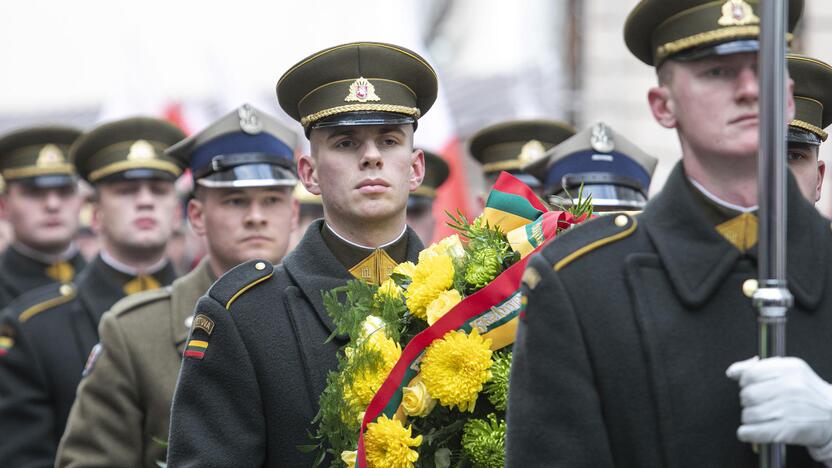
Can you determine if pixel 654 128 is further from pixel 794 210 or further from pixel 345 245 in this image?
pixel 794 210

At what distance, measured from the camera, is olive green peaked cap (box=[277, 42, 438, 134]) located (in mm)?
4918

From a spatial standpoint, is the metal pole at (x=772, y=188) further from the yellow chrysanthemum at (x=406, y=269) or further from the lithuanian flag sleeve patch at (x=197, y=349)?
the lithuanian flag sleeve patch at (x=197, y=349)

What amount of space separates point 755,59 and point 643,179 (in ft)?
11.4

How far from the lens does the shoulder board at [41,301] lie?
729 cm

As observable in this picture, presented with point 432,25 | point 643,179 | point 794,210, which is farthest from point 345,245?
point 432,25

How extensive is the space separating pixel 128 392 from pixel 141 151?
201 cm

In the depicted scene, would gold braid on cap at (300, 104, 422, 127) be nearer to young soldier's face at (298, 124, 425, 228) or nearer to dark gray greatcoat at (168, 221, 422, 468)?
young soldier's face at (298, 124, 425, 228)

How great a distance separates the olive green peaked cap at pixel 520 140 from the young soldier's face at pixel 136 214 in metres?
2.08

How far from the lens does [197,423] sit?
4.54 metres

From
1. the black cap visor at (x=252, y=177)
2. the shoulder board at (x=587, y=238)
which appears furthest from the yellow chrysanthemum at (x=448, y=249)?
the black cap visor at (x=252, y=177)

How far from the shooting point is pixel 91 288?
7492mm

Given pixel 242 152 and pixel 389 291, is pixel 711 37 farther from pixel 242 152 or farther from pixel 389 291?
pixel 242 152

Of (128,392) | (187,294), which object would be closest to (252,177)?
(187,294)

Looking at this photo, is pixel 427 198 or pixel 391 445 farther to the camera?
pixel 427 198
